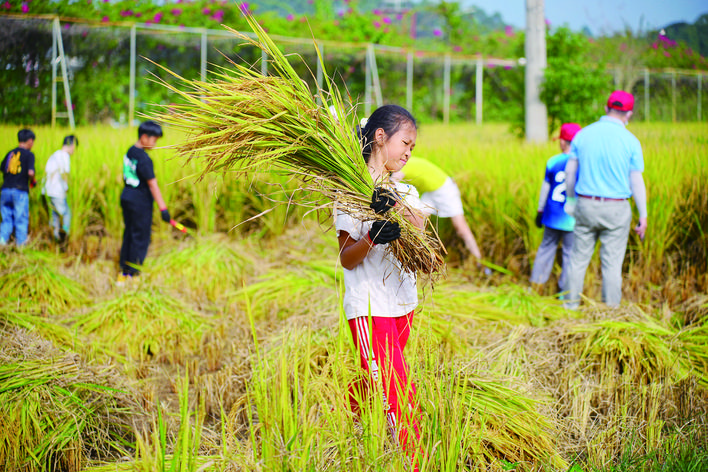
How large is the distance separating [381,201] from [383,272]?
0.30 meters

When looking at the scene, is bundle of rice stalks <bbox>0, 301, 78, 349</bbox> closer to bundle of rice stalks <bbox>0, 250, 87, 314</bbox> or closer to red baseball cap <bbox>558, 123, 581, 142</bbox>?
bundle of rice stalks <bbox>0, 250, 87, 314</bbox>

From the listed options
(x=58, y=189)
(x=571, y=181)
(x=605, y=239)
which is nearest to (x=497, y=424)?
(x=605, y=239)

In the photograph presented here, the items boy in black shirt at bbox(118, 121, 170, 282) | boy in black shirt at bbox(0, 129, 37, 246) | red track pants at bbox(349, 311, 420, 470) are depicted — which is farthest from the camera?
boy in black shirt at bbox(0, 129, 37, 246)

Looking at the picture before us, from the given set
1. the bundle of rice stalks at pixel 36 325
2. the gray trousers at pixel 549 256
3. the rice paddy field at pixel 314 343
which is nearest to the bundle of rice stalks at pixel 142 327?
the rice paddy field at pixel 314 343

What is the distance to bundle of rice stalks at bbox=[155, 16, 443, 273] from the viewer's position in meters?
1.93

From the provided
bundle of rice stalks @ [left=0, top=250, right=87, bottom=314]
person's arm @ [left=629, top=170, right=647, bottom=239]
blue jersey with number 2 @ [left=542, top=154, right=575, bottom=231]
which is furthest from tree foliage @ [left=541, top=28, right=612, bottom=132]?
bundle of rice stalks @ [left=0, top=250, right=87, bottom=314]

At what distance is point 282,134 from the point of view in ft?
6.46

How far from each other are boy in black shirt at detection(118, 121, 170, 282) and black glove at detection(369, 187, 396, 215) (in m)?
3.22

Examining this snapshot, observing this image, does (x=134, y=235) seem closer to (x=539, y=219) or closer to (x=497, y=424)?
(x=539, y=219)

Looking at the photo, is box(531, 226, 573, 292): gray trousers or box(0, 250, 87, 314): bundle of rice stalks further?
box(531, 226, 573, 292): gray trousers

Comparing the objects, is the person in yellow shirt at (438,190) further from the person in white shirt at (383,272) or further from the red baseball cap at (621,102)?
the person in white shirt at (383,272)

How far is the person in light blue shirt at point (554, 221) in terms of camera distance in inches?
172

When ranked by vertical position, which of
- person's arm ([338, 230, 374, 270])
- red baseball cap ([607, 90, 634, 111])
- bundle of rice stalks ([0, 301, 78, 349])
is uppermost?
red baseball cap ([607, 90, 634, 111])

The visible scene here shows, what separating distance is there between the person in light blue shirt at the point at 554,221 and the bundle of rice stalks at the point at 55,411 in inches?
120
